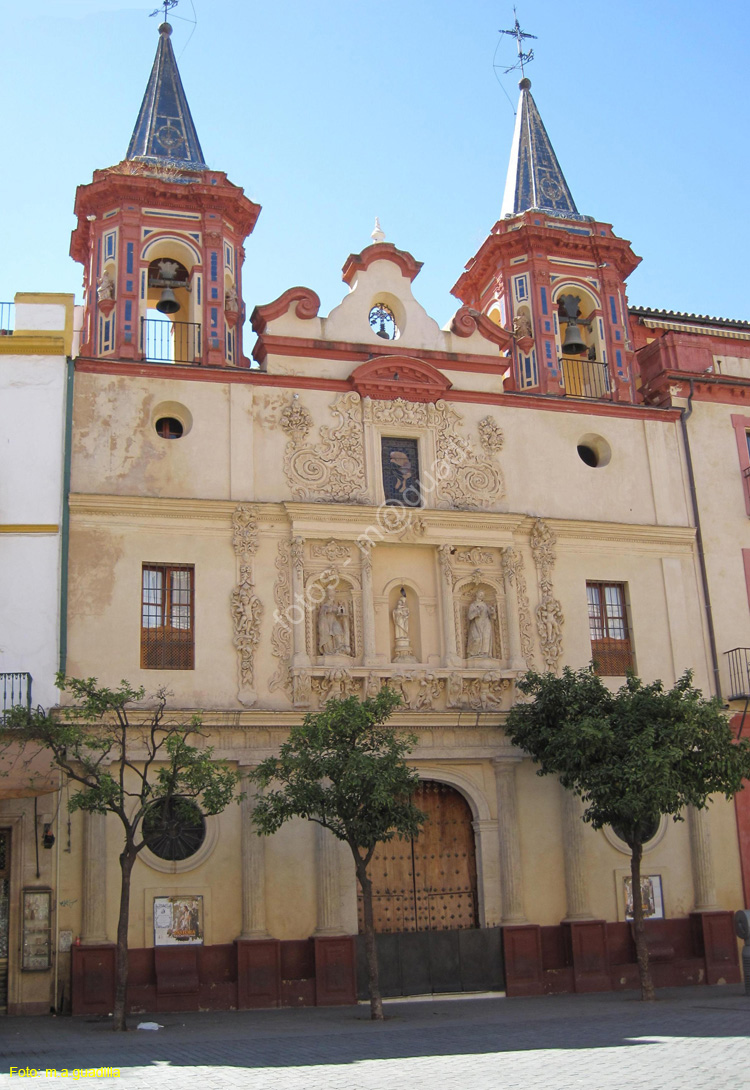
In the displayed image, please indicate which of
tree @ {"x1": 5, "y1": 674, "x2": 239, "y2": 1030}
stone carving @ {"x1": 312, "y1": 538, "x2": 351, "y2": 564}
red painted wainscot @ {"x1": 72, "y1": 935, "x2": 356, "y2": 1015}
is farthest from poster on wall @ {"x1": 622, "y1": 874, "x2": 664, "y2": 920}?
tree @ {"x1": 5, "y1": 674, "x2": 239, "y2": 1030}

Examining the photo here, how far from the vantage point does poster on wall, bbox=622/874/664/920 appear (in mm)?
21938

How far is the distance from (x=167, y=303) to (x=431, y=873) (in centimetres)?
1215

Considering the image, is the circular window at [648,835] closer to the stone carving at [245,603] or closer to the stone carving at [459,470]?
the stone carving at [459,470]

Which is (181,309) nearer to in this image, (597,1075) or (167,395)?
(167,395)

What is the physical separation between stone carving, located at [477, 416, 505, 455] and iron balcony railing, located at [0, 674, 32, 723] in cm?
983

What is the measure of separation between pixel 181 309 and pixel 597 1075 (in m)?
18.0

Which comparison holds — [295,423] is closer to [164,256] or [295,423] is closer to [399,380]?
[399,380]

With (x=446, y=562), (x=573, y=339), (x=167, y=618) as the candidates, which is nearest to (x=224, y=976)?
(x=167, y=618)

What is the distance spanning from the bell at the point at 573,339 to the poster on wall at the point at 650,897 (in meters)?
11.1

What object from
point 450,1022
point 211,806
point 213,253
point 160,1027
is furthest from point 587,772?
point 213,253

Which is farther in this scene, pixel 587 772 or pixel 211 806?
pixel 587 772

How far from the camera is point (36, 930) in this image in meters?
18.8

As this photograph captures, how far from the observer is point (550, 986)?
21.0 meters

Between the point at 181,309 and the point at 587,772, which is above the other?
the point at 181,309
